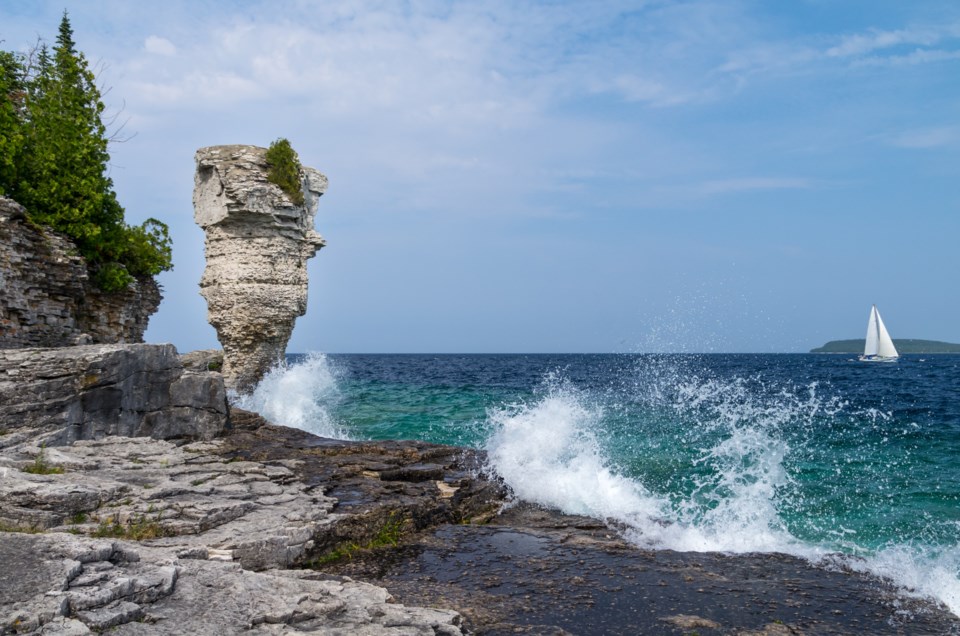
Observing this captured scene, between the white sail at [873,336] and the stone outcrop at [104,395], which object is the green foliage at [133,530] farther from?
the white sail at [873,336]

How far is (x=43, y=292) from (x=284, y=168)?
1019 cm

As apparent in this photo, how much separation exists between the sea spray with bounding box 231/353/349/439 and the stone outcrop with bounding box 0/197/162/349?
7.37 metres

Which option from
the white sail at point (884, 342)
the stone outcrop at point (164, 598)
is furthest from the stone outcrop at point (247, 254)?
the white sail at point (884, 342)

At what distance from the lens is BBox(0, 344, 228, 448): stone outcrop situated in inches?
406

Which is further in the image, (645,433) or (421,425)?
(421,425)

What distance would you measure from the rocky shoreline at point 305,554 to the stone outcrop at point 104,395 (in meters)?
0.04

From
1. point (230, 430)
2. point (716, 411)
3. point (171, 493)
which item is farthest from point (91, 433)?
point (716, 411)

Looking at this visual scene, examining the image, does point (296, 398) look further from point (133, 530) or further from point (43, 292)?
point (133, 530)

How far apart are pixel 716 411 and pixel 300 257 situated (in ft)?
57.1

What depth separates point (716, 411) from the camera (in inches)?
995

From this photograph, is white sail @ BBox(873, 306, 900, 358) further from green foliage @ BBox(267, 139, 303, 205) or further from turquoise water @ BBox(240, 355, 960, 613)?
green foliage @ BBox(267, 139, 303, 205)

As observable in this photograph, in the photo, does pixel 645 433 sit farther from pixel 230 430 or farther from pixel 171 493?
pixel 171 493

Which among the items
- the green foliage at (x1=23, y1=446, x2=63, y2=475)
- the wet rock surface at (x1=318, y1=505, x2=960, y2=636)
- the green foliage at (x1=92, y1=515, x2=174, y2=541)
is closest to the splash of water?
the wet rock surface at (x1=318, y1=505, x2=960, y2=636)

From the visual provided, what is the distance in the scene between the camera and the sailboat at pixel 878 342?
76.2 m
